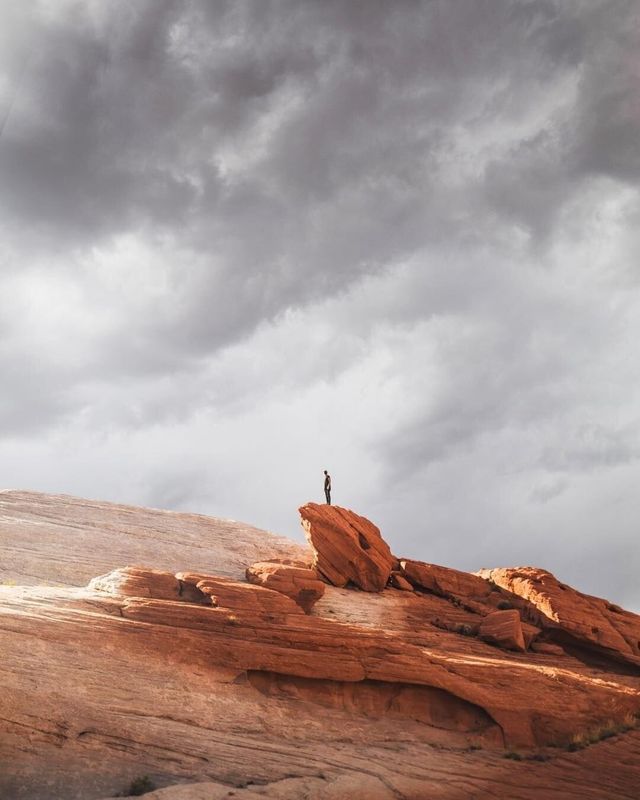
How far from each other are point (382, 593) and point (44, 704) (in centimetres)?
2378

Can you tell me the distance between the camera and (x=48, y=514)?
1660 inches

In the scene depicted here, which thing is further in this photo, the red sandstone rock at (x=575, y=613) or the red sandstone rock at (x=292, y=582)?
the red sandstone rock at (x=575, y=613)

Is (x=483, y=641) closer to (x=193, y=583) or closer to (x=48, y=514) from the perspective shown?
(x=193, y=583)

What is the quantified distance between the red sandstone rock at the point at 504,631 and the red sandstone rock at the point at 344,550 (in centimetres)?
675

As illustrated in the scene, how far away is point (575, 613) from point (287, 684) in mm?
21495

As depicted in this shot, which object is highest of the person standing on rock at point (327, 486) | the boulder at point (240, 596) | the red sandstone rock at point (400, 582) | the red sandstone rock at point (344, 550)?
the person standing on rock at point (327, 486)

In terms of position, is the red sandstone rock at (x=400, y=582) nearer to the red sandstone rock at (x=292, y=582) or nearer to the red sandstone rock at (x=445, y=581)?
the red sandstone rock at (x=445, y=581)

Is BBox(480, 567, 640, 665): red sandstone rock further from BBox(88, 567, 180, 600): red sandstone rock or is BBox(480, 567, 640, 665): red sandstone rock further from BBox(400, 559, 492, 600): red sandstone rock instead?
BBox(88, 567, 180, 600): red sandstone rock

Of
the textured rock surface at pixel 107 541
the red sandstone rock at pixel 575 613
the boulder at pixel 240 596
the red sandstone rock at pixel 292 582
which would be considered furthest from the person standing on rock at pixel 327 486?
the boulder at pixel 240 596

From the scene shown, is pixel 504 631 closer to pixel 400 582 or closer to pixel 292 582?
pixel 400 582

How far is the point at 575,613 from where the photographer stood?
42.5 metres

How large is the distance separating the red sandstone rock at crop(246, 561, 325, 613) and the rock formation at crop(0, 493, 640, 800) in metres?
0.11

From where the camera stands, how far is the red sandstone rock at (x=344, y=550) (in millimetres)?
42625

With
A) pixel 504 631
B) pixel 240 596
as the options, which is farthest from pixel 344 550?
pixel 240 596
